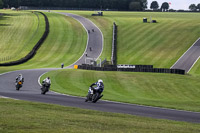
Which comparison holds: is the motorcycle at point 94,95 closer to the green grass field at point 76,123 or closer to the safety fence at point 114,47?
the green grass field at point 76,123

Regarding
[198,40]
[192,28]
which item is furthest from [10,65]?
[192,28]

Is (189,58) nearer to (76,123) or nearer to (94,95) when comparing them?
(94,95)

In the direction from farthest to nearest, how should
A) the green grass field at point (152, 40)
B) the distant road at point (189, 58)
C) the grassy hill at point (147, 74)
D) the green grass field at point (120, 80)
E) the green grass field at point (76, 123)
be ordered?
the green grass field at point (152, 40) < the distant road at point (189, 58) < the grassy hill at point (147, 74) < the green grass field at point (120, 80) < the green grass field at point (76, 123)

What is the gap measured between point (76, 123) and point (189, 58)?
6866 centimetres

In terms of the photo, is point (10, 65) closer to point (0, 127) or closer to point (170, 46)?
point (170, 46)

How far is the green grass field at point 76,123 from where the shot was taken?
16562mm

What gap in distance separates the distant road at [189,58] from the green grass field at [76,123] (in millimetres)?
53691

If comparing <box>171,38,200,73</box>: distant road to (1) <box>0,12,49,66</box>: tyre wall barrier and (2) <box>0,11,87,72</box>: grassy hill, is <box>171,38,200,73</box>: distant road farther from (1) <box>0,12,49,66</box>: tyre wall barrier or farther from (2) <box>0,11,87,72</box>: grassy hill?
(1) <box>0,12,49,66</box>: tyre wall barrier

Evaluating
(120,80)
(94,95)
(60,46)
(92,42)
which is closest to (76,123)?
(94,95)

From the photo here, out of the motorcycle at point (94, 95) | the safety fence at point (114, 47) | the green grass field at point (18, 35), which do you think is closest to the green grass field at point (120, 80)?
the safety fence at point (114, 47)

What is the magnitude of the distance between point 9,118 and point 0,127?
239 centimetres

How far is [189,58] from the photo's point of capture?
84.4 m

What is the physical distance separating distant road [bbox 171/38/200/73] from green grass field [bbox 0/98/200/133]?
53691 millimetres

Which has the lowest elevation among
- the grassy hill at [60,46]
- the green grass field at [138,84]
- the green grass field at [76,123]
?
the grassy hill at [60,46]
